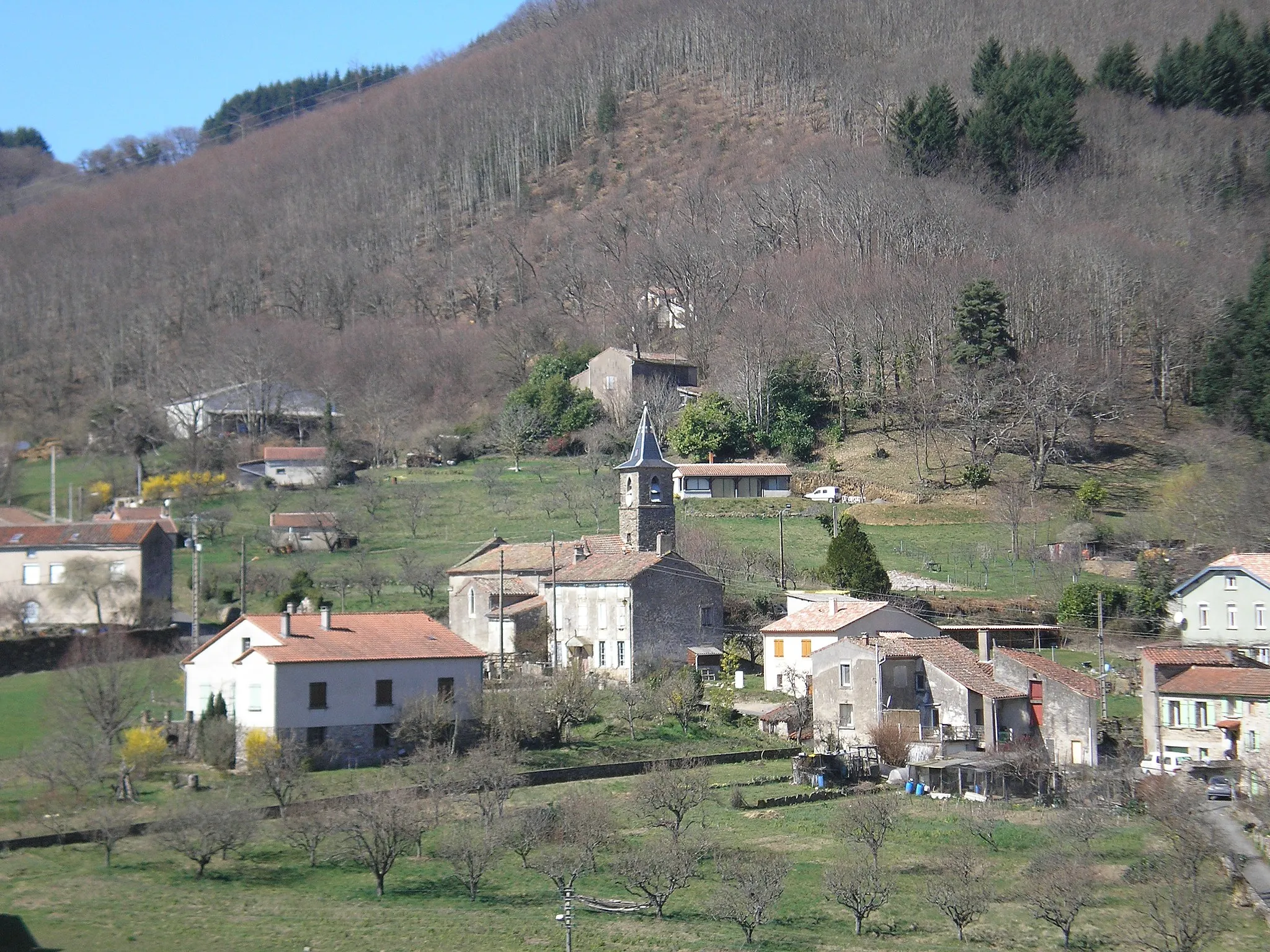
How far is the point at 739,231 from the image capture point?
293 feet

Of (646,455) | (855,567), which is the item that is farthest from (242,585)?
(855,567)

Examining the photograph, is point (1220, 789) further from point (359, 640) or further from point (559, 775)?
point (359, 640)

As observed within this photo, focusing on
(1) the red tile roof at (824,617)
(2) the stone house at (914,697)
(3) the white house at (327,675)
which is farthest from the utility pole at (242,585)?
(2) the stone house at (914,697)

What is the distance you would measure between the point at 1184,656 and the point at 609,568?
15725 mm

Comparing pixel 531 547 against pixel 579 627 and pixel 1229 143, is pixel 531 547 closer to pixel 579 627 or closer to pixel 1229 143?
pixel 579 627

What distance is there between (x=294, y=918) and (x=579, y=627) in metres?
21.2

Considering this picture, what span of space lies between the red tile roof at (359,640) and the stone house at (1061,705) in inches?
482

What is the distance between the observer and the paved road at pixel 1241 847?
24.0m

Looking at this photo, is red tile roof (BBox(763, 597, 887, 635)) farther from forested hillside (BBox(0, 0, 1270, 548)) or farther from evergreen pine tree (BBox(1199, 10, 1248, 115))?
evergreen pine tree (BBox(1199, 10, 1248, 115))

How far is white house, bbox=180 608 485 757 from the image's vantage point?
108 ft

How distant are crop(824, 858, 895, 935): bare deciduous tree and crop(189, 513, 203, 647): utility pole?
19918 mm

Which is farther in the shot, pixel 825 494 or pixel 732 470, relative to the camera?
pixel 732 470

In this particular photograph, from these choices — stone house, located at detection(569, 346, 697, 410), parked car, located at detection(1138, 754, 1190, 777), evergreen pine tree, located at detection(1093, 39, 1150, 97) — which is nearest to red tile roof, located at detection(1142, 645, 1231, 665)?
parked car, located at detection(1138, 754, 1190, 777)

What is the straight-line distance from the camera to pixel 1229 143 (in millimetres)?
92125
